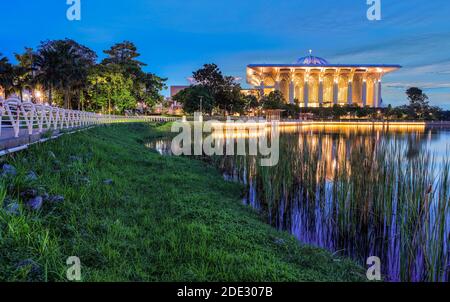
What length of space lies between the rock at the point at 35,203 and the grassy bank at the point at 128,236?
0.25 feet

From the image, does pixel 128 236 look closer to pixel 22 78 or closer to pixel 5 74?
pixel 5 74

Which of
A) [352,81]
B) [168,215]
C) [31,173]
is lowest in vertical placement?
[168,215]

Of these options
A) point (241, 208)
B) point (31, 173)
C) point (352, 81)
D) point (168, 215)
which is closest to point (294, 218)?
point (241, 208)

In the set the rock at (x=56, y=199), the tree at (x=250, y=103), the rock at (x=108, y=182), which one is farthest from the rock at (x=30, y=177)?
the tree at (x=250, y=103)

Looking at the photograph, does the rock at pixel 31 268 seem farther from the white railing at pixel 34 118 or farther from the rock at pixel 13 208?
the white railing at pixel 34 118

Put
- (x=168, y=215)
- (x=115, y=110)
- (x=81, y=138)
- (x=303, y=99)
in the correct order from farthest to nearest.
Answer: (x=303, y=99) < (x=115, y=110) < (x=81, y=138) < (x=168, y=215)

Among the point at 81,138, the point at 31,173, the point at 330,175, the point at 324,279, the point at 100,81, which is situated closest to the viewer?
the point at 324,279

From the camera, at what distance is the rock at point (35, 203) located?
4.36 metres

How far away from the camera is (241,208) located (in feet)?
24.7

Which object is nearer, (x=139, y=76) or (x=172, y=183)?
(x=172, y=183)

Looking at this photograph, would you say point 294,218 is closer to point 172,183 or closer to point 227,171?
point 172,183

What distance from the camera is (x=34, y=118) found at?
45.4 feet

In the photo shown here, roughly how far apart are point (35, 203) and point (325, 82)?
90770 mm
